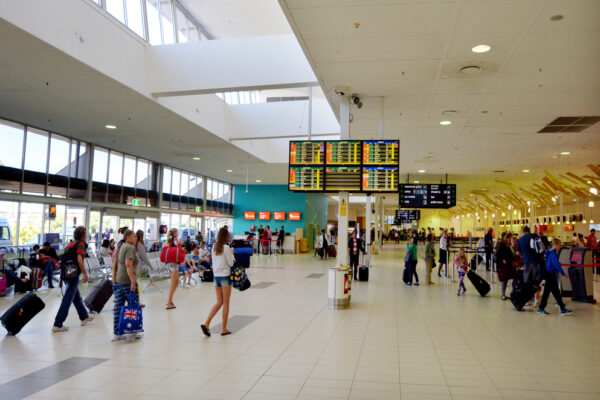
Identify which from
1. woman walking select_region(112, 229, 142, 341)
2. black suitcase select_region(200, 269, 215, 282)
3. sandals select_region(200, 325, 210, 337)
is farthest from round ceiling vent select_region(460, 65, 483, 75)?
black suitcase select_region(200, 269, 215, 282)

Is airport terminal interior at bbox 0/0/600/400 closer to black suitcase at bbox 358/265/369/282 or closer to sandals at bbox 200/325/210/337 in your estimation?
sandals at bbox 200/325/210/337

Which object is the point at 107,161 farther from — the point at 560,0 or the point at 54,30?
the point at 560,0

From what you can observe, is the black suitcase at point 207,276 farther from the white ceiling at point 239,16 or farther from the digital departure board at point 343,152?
the white ceiling at point 239,16

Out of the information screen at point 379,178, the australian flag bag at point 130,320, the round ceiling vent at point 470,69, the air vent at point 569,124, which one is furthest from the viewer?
the air vent at point 569,124

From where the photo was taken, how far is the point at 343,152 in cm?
899

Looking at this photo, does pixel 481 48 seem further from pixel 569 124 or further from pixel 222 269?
pixel 569 124

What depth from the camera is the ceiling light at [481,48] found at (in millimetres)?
6871

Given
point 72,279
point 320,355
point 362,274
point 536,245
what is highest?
point 536,245

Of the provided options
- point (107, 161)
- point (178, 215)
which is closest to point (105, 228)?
point (107, 161)

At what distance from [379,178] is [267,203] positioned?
2305cm

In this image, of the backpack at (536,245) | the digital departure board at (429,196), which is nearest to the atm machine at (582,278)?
the backpack at (536,245)

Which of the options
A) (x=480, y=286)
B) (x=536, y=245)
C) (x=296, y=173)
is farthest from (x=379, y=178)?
(x=480, y=286)

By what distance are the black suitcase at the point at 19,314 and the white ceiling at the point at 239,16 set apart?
1061cm

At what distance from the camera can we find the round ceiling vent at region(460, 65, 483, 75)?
7727mm
